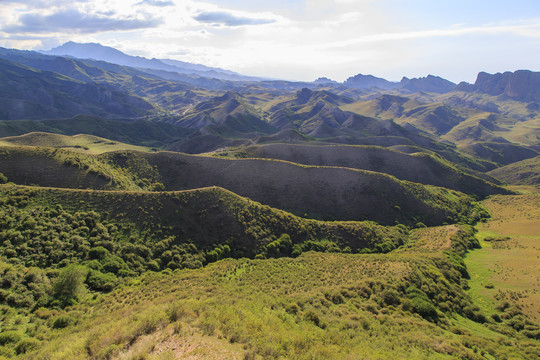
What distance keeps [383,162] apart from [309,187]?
53196mm

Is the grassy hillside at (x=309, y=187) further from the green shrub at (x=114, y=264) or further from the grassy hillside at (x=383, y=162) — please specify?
the green shrub at (x=114, y=264)

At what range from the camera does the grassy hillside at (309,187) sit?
7169 centimetres

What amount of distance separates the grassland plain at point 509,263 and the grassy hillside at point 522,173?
9329 cm

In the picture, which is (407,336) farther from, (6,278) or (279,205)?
(279,205)

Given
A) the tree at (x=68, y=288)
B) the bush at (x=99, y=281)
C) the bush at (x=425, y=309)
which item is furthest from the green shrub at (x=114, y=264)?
the bush at (x=425, y=309)

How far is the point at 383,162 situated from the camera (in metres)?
113

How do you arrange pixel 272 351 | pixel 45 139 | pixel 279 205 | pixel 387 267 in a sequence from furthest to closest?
pixel 45 139
pixel 279 205
pixel 387 267
pixel 272 351

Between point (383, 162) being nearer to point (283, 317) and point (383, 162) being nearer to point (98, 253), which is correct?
point (283, 317)

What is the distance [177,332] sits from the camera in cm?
1792

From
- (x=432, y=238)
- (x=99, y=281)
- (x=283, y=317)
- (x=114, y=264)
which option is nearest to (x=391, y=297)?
(x=283, y=317)

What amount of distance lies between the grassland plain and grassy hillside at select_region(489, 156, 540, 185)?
93.3 metres

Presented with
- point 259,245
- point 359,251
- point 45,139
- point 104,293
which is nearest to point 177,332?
point 104,293

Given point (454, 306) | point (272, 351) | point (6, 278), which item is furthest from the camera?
point (454, 306)

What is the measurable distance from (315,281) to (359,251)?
822 inches
